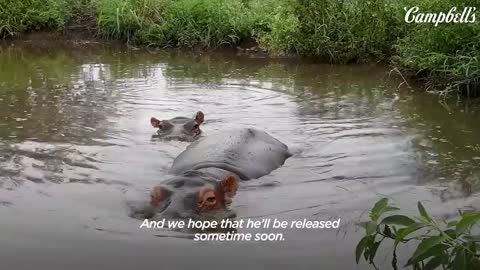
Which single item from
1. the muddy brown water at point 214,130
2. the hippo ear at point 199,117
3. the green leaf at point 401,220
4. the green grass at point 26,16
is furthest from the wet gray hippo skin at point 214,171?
the green grass at point 26,16

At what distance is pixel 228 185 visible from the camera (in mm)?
4219

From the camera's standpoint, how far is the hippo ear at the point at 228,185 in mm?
4168

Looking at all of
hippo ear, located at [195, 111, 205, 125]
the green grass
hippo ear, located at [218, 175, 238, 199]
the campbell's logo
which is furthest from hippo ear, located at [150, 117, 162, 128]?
the green grass

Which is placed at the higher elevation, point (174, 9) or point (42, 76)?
point (174, 9)

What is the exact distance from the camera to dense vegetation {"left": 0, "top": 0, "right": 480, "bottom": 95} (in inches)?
327

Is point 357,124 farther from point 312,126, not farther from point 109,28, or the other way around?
point 109,28

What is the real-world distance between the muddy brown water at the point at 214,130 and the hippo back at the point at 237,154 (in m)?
0.13

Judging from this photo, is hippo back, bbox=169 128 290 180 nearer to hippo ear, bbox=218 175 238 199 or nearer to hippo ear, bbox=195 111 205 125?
hippo ear, bbox=218 175 238 199

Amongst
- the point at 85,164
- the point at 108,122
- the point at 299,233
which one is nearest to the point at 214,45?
the point at 108,122

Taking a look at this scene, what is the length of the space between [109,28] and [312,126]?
8367mm

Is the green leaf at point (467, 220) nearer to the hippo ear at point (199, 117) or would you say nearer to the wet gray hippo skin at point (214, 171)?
the wet gray hippo skin at point (214, 171)

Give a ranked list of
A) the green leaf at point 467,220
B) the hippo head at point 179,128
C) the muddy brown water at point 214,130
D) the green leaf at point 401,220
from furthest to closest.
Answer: the hippo head at point 179,128 → the muddy brown water at point 214,130 → the green leaf at point 401,220 → the green leaf at point 467,220

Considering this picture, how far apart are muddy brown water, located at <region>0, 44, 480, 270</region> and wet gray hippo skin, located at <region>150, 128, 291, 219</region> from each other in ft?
0.43

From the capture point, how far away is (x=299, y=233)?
3.90 m
